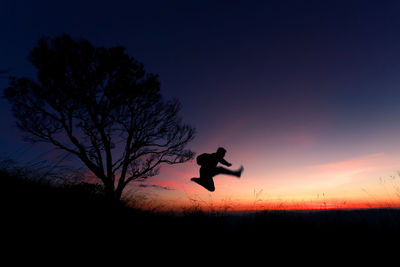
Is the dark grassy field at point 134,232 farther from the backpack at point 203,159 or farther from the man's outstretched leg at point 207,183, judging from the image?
the backpack at point 203,159

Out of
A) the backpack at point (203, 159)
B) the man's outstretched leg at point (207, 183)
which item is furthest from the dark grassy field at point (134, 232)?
the backpack at point (203, 159)

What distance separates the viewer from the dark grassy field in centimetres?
258

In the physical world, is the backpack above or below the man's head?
below

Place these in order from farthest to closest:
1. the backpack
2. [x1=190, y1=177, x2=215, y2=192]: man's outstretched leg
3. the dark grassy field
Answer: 1. the backpack
2. [x1=190, y1=177, x2=215, y2=192]: man's outstretched leg
3. the dark grassy field

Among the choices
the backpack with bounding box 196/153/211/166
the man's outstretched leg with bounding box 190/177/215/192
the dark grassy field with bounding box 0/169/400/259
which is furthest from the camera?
the backpack with bounding box 196/153/211/166

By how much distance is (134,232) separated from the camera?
327cm

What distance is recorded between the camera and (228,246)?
314 centimetres

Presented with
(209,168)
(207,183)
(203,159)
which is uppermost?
(203,159)

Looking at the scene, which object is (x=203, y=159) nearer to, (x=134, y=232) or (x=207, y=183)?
(x=207, y=183)

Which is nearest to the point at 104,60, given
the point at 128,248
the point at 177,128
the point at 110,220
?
the point at 177,128

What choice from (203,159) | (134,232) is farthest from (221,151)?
(134,232)

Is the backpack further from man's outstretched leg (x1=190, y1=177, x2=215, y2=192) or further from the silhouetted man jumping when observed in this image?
man's outstretched leg (x1=190, y1=177, x2=215, y2=192)

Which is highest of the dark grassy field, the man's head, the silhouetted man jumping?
the man's head

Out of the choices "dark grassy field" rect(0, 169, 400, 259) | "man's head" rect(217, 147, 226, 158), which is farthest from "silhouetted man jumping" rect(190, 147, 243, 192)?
"dark grassy field" rect(0, 169, 400, 259)
